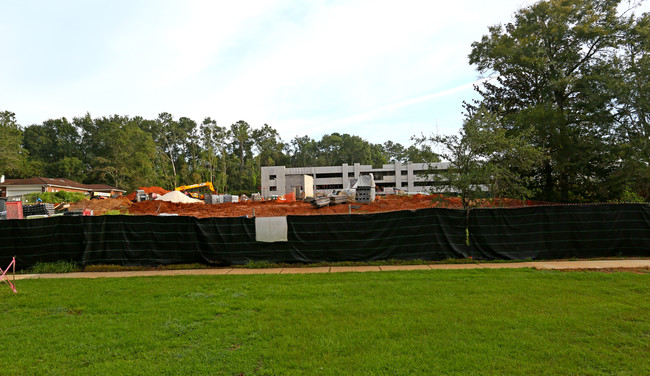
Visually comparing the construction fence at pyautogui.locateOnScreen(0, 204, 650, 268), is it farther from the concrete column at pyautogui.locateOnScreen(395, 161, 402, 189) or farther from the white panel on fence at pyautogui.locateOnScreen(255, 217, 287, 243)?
the concrete column at pyautogui.locateOnScreen(395, 161, 402, 189)

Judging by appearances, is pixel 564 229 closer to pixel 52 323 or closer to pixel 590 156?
pixel 52 323

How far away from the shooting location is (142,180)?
7588 centimetres

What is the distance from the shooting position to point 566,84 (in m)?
25.8

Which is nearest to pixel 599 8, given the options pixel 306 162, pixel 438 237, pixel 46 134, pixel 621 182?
pixel 621 182

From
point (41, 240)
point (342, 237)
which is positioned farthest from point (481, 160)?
point (41, 240)

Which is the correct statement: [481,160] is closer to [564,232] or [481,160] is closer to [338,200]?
[564,232]

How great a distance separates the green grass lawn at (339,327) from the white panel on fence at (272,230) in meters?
2.68

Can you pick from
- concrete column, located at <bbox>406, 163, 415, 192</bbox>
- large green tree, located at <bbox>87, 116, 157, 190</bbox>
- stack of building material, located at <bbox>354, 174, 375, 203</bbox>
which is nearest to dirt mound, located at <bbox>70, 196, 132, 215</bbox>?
stack of building material, located at <bbox>354, 174, 375, 203</bbox>

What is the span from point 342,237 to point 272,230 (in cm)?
211

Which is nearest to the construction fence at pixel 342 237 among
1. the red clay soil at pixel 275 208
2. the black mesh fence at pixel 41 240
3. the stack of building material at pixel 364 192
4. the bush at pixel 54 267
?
the black mesh fence at pixel 41 240

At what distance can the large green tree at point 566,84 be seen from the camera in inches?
955

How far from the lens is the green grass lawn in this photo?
3.87 metres

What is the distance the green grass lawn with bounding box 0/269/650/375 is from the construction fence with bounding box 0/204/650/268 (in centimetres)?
260

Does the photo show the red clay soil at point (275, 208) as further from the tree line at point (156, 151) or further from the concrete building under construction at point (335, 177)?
the concrete building under construction at point (335, 177)
